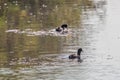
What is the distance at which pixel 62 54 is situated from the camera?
32.1m

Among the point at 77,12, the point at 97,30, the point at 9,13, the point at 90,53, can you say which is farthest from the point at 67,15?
the point at 90,53

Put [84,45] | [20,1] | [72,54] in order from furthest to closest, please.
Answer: [20,1], [84,45], [72,54]

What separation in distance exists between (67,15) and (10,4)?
17984 millimetres

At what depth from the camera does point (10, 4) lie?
73125 millimetres

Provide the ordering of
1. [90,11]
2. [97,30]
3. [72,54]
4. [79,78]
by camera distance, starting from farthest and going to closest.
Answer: [90,11], [97,30], [72,54], [79,78]

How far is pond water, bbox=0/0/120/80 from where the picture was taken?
26.6m

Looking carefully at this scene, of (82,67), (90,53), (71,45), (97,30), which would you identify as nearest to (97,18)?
(97,30)

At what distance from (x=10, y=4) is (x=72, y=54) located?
4212 centimetres

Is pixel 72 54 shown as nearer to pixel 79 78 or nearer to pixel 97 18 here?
pixel 79 78

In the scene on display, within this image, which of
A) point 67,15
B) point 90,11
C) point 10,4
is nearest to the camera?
point 67,15

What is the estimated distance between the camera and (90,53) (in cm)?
3259

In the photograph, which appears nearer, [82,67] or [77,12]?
[82,67]

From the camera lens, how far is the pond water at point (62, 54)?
2662 cm

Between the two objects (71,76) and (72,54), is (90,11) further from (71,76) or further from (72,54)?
(71,76)
